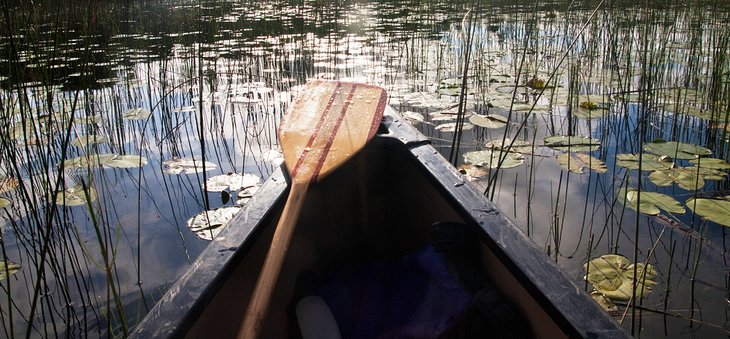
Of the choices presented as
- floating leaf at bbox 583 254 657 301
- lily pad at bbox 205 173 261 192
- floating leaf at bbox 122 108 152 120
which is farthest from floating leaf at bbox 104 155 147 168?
floating leaf at bbox 583 254 657 301

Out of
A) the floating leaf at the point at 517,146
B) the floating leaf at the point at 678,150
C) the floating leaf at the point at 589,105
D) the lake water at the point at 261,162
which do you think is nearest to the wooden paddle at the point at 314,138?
the lake water at the point at 261,162

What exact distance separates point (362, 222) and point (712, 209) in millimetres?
1024

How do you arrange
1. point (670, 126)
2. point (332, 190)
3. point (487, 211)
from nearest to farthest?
1. point (487, 211)
2. point (332, 190)
3. point (670, 126)

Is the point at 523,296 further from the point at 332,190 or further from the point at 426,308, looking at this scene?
the point at 332,190

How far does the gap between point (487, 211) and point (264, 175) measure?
1.24 m

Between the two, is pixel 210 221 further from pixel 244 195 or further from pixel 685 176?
pixel 685 176

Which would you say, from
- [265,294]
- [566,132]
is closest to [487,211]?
[265,294]

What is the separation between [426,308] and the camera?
3.46 feet

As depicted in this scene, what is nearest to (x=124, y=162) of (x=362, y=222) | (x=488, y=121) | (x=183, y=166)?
(x=183, y=166)

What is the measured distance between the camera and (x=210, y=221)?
1604 millimetres

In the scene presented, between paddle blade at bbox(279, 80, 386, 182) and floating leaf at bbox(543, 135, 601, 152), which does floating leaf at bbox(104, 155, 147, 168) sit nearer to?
paddle blade at bbox(279, 80, 386, 182)

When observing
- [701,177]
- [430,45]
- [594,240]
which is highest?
[430,45]

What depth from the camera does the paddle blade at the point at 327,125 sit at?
4.28ft

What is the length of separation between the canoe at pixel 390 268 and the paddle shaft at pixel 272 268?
0.13 ft
